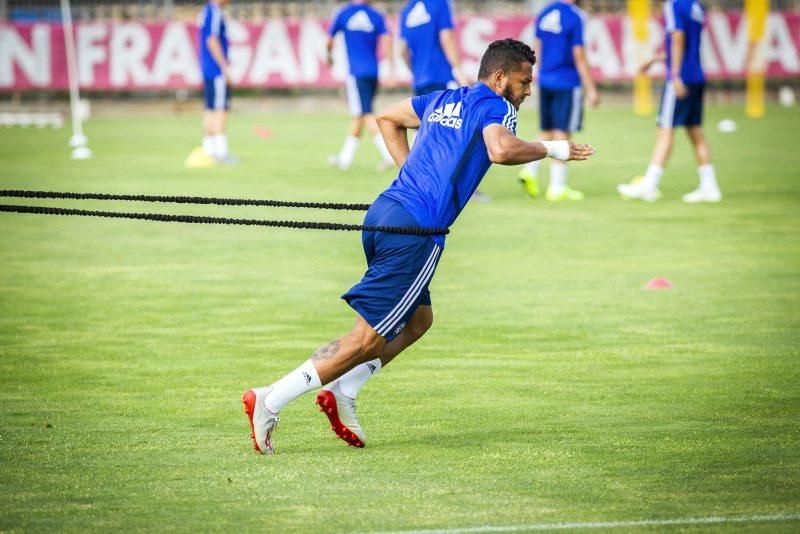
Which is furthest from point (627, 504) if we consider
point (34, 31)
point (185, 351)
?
point (34, 31)

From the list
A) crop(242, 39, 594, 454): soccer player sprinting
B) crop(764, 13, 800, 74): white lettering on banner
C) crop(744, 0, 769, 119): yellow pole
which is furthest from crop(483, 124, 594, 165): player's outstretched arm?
crop(764, 13, 800, 74): white lettering on banner

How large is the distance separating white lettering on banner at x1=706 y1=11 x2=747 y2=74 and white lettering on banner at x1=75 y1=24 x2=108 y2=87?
15014 millimetres

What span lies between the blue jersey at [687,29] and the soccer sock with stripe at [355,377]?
35.4 ft

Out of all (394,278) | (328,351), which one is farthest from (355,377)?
(394,278)

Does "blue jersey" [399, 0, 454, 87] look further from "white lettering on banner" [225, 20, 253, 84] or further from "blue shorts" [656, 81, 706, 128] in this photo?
"white lettering on banner" [225, 20, 253, 84]

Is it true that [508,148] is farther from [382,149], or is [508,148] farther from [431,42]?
[382,149]

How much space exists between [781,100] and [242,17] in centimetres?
1423

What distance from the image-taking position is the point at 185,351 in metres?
9.02

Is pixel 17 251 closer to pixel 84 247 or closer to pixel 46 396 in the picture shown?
pixel 84 247

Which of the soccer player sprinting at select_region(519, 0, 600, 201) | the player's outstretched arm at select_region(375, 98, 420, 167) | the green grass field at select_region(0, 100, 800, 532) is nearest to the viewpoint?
the green grass field at select_region(0, 100, 800, 532)

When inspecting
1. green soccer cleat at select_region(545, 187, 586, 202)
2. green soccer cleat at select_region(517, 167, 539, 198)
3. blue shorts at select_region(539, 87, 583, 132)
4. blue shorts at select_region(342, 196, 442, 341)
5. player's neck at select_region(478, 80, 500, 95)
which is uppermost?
player's neck at select_region(478, 80, 500, 95)

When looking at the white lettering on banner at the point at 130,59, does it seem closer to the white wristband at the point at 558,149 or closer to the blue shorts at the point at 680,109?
the blue shorts at the point at 680,109

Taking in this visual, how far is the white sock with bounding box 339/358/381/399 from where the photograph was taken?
673 cm

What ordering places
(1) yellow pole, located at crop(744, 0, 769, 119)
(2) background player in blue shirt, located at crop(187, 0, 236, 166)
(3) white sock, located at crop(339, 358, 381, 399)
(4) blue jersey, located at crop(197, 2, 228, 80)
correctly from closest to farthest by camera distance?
1. (3) white sock, located at crop(339, 358, 381, 399)
2. (2) background player in blue shirt, located at crop(187, 0, 236, 166)
3. (4) blue jersey, located at crop(197, 2, 228, 80)
4. (1) yellow pole, located at crop(744, 0, 769, 119)
